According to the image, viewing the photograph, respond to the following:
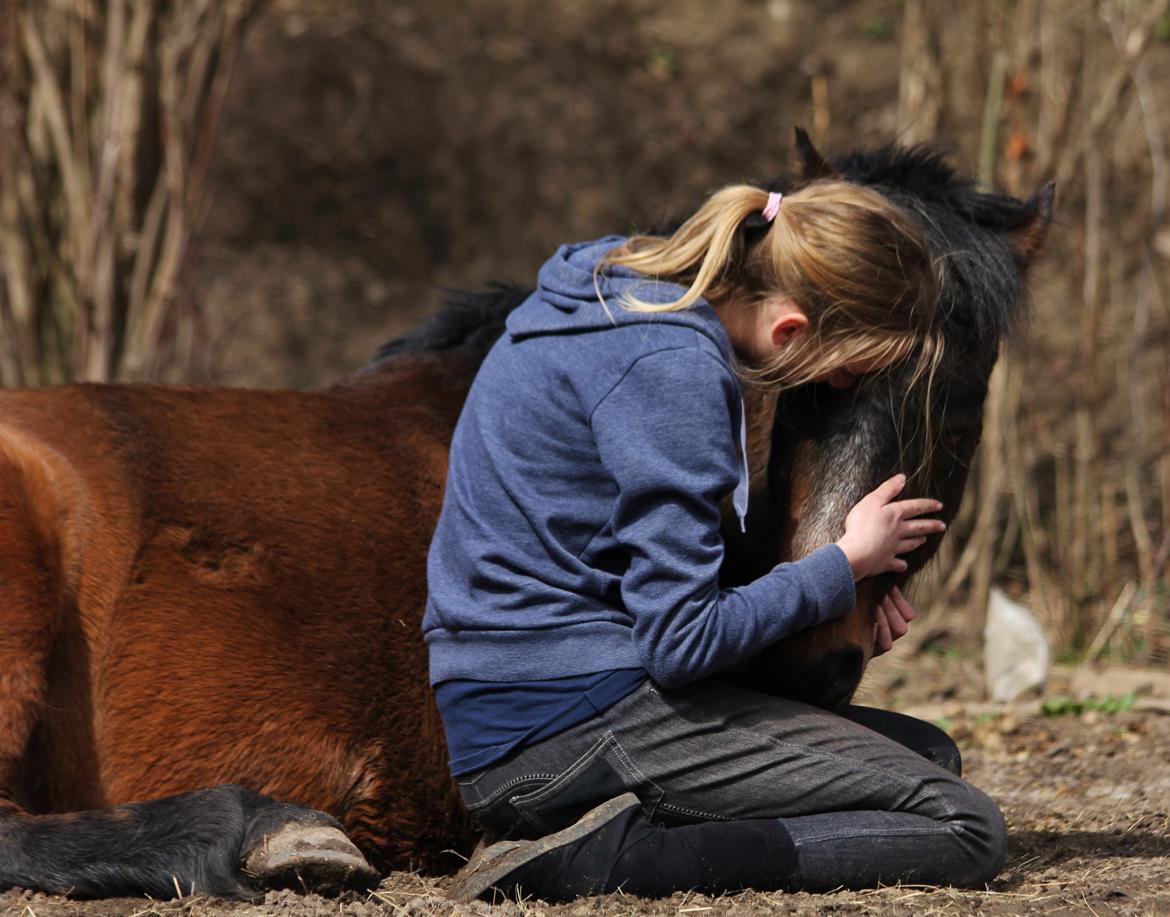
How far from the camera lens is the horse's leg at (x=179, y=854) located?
2439 mm

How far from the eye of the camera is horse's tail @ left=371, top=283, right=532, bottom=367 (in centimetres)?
340

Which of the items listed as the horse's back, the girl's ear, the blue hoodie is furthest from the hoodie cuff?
the horse's back

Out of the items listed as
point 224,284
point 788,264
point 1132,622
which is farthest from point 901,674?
point 224,284

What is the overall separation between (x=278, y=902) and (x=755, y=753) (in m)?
0.91

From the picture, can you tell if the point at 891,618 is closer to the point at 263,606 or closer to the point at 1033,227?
the point at 1033,227

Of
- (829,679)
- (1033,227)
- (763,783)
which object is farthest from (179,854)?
(1033,227)

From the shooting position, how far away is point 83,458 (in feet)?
9.13

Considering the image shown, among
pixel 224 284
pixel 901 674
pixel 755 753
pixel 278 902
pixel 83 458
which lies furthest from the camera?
pixel 224 284

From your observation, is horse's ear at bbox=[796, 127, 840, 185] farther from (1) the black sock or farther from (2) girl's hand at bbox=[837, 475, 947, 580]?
(1) the black sock

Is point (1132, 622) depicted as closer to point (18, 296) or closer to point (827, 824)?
point (827, 824)

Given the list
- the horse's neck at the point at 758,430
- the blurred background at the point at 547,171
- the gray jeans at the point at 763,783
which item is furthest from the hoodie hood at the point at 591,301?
the blurred background at the point at 547,171

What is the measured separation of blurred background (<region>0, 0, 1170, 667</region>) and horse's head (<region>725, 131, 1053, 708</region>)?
26.2 inches

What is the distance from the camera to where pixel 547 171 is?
947 cm

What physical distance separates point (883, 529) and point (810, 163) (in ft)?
2.92
